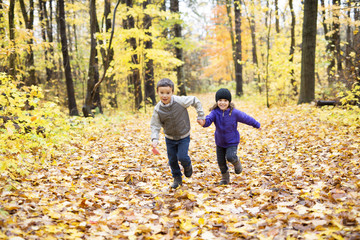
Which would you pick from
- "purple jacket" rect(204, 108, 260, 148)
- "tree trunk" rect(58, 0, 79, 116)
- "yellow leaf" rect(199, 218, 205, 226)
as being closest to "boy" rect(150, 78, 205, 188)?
"purple jacket" rect(204, 108, 260, 148)

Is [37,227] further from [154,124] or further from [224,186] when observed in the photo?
[224,186]

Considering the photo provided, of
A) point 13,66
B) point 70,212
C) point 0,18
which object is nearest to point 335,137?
point 70,212

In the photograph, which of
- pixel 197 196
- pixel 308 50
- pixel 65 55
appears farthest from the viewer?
pixel 65 55

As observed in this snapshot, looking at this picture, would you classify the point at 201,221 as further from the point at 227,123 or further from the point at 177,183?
the point at 227,123

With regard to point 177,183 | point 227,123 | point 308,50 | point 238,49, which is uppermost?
point 238,49

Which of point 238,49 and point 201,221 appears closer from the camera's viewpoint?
point 201,221

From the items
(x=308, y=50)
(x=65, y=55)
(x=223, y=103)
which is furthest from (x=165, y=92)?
(x=65, y=55)

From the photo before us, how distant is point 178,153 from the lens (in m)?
4.35

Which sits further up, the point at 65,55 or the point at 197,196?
the point at 65,55

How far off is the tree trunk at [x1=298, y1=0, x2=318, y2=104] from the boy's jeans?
27.3 ft

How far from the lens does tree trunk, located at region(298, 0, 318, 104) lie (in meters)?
10.2

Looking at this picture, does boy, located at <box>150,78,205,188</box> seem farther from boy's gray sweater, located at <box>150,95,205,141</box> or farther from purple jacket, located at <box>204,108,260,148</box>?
purple jacket, located at <box>204,108,260,148</box>

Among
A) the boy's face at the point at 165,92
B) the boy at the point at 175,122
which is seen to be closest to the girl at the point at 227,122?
A: the boy at the point at 175,122

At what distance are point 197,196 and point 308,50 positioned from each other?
9200 millimetres
